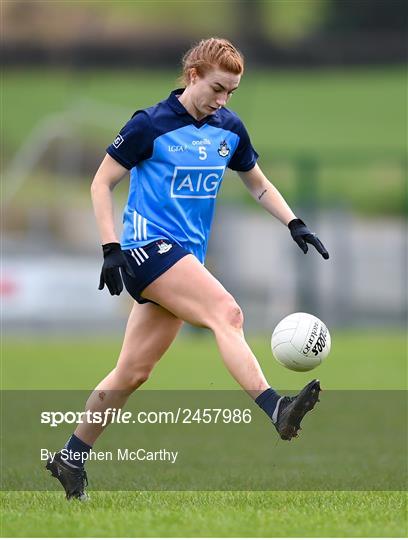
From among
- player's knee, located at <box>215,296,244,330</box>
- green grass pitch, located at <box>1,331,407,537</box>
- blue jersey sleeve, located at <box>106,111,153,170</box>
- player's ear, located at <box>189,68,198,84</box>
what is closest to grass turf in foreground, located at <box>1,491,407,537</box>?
green grass pitch, located at <box>1,331,407,537</box>

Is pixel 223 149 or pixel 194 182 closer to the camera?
pixel 194 182

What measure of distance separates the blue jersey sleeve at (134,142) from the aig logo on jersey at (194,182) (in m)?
0.19

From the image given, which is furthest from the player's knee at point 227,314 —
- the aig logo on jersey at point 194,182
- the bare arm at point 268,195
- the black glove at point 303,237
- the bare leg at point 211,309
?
the bare arm at point 268,195

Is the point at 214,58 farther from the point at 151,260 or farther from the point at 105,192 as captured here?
the point at 151,260

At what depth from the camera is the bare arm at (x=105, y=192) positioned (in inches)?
246

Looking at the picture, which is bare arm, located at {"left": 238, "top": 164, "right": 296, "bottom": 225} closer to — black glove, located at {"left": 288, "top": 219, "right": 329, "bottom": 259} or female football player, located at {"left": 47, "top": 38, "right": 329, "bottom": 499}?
black glove, located at {"left": 288, "top": 219, "right": 329, "bottom": 259}

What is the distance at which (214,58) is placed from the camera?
6.22 metres

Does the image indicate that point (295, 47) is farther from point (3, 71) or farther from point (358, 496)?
point (358, 496)

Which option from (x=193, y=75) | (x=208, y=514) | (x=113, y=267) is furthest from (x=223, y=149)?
(x=208, y=514)

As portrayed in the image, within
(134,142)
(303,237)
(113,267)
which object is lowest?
(303,237)

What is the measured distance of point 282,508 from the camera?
598 centimetres

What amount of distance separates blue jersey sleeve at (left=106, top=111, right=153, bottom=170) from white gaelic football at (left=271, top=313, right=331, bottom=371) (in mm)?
1093

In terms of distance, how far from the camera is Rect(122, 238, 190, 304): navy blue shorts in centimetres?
621

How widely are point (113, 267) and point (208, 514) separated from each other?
124 cm
